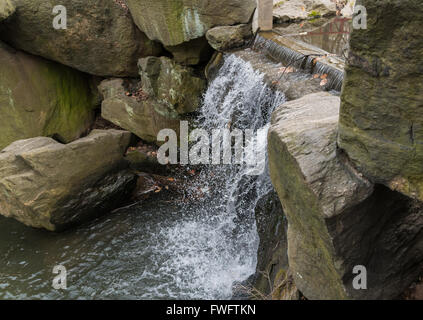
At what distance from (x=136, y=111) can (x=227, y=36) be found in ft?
8.45

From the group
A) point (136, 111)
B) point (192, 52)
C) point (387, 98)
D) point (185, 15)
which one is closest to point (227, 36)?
point (185, 15)

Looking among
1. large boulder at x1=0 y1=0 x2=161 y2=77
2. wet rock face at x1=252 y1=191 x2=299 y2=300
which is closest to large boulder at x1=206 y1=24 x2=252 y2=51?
large boulder at x1=0 y1=0 x2=161 y2=77

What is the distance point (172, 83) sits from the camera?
254 inches

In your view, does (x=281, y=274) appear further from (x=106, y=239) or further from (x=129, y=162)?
(x=129, y=162)

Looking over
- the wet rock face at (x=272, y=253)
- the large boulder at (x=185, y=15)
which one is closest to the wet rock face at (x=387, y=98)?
the wet rock face at (x=272, y=253)

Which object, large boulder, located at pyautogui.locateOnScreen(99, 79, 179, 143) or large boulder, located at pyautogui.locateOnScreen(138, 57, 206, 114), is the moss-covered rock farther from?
large boulder, located at pyautogui.locateOnScreen(99, 79, 179, 143)

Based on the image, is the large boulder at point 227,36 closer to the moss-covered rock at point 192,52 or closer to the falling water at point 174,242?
the falling water at point 174,242

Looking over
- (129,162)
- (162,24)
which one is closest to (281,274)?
(129,162)

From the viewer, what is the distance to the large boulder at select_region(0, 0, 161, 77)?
6.45m

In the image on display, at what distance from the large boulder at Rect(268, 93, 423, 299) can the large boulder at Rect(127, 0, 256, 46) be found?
3.77 metres

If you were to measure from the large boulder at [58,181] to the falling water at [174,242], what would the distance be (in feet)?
1.15

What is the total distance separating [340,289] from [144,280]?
3021 mm

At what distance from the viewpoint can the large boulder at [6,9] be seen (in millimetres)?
6000

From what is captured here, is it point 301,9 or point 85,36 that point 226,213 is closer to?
point 85,36
